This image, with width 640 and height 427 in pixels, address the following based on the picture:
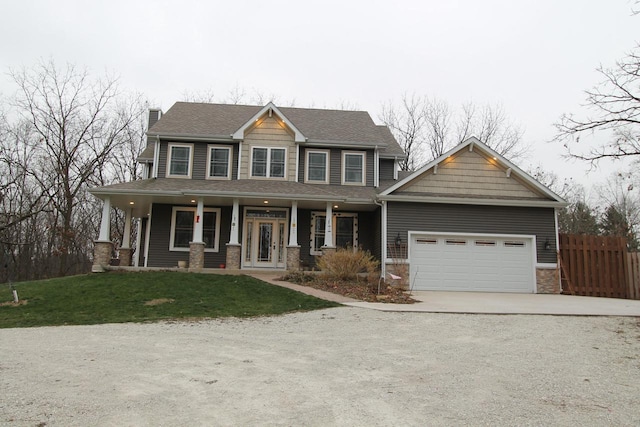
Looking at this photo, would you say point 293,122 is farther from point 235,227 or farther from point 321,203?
point 235,227

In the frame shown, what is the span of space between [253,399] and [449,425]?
1.88 meters

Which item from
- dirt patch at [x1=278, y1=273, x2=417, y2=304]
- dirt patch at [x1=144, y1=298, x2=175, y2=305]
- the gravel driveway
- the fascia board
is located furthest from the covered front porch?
the gravel driveway

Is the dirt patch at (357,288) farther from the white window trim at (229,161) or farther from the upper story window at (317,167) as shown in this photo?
the white window trim at (229,161)

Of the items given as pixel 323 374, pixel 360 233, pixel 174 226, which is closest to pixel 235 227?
pixel 174 226

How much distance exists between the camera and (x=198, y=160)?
58.4ft

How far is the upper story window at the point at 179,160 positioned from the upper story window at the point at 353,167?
6470 millimetres

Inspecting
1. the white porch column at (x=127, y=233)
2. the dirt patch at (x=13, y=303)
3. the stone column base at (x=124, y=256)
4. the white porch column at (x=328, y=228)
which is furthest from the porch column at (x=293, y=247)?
the dirt patch at (x=13, y=303)

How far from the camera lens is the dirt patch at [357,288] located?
11469 millimetres

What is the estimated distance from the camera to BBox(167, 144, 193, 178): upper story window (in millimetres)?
17578

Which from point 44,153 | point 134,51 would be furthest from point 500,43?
point 44,153

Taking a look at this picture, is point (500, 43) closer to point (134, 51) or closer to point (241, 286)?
point (241, 286)

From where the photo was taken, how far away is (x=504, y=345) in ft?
22.2

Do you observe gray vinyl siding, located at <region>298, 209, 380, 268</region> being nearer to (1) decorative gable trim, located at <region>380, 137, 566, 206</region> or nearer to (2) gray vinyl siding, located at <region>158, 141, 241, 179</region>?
(1) decorative gable trim, located at <region>380, 137, 566, 206</region>

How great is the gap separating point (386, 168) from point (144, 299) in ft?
40.1
